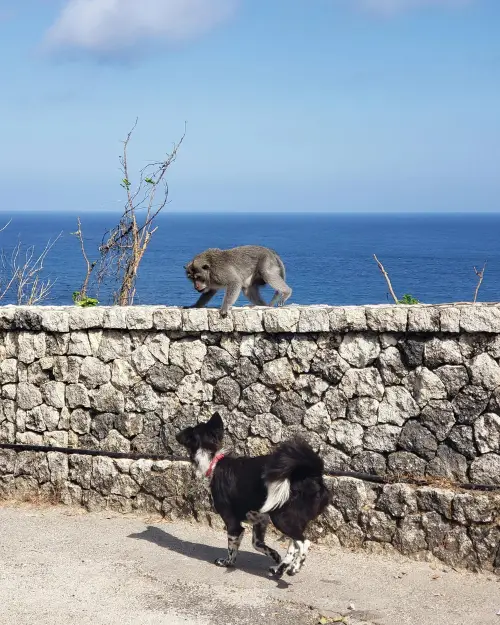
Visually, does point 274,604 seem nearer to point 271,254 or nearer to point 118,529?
point 118,529

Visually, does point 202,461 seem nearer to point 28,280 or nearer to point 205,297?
point 205,297

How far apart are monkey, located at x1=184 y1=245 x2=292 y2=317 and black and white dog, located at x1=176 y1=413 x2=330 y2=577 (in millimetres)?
2616

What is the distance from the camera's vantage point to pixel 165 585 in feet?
27.7

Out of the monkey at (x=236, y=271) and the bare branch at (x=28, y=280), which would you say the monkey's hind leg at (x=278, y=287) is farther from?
the bare branch at (x=28, y=280)

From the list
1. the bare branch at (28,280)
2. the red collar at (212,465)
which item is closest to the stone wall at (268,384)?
the red collar at (212,465)

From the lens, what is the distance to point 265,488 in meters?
8.14

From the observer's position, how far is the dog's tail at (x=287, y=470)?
7863 mm

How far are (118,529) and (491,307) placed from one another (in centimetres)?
484

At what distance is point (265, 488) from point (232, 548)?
99cm

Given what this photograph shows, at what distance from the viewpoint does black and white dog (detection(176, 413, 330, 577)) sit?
7.93 metres

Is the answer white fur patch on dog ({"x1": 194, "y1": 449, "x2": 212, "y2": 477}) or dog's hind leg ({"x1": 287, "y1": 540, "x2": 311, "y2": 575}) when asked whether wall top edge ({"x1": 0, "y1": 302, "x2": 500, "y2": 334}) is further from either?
dog's hind leg ({"x1": 287, "y1": 540, "x2": 311, "y2": 575})

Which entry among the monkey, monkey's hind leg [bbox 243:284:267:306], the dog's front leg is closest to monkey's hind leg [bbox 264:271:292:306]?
the monkey

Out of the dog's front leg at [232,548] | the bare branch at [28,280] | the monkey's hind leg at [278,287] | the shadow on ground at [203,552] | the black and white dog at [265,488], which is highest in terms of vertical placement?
the monkey's hind leg at [278,287]

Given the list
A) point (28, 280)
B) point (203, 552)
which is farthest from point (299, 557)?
point (28, 280)
